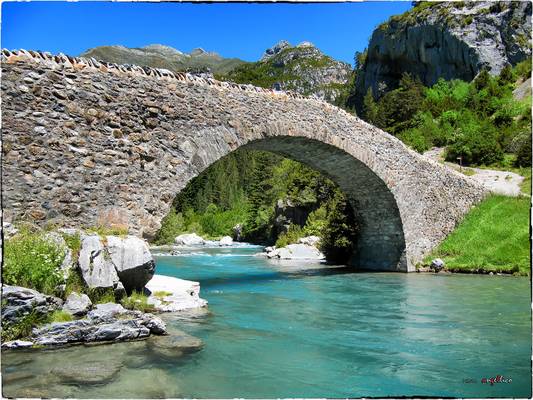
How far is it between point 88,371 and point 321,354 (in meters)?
2.98

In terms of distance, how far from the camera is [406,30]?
53.6 metres

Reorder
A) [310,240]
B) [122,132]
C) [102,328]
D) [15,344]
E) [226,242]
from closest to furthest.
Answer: [15,344] < [102,328] < [122,132] < [310,240] < [226,242]

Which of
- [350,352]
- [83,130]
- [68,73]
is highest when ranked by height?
[68,73]

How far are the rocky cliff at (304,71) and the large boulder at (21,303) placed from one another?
108 metres

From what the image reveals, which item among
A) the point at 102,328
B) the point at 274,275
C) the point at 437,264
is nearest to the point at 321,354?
the point at 102,328

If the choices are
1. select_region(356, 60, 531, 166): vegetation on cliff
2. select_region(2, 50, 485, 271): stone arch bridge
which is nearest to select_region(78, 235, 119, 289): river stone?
select_region(2, 50, 485, 271): stone arch bridge

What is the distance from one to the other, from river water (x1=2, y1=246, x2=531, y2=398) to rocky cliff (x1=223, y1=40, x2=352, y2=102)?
10366 centimetres

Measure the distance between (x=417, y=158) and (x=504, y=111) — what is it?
1872cm

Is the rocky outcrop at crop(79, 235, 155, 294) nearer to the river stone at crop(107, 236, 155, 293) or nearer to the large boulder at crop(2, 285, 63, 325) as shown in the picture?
the river stone at crop(107, 236, 155, 293)

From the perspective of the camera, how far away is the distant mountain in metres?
124

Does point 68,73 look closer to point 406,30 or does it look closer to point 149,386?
point 149,386

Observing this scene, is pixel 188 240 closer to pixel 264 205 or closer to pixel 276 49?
pixel 264 205

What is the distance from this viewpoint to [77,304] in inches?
251

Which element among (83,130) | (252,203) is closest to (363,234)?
(83,130)
